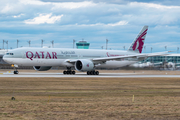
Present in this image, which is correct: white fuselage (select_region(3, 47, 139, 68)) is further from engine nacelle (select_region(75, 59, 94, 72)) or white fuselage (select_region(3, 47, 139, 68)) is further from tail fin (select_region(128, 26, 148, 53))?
tail fin (select_region(128, 26, 148, 53))

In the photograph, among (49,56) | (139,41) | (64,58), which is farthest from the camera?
(139,41)

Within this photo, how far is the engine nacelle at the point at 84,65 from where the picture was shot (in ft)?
172

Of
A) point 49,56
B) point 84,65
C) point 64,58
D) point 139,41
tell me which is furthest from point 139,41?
point 49,56

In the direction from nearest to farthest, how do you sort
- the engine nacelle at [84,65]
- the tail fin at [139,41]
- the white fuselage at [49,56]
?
1. the white fuselage at [49,56]
2. the engine nacelle at [84,65]
3. the tail fin at [139,41]

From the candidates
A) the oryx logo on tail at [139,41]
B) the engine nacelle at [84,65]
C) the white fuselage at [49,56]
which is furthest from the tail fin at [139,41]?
the engine nacelle at [84,65]

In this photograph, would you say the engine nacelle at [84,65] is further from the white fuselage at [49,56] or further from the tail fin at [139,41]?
the tail fin at [139,41]

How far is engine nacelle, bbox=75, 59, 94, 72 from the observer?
2063 inches

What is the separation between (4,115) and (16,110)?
4.61ft

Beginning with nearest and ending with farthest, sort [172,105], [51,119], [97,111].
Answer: [51,119]
[97,111]
[172,105]

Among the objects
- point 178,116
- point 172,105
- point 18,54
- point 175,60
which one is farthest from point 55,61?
point 175,60

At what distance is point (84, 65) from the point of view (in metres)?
52.4

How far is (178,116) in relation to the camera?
1388 centimetres

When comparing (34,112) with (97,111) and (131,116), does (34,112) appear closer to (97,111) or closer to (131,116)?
(97,111)

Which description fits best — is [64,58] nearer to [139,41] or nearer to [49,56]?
[49,56]
